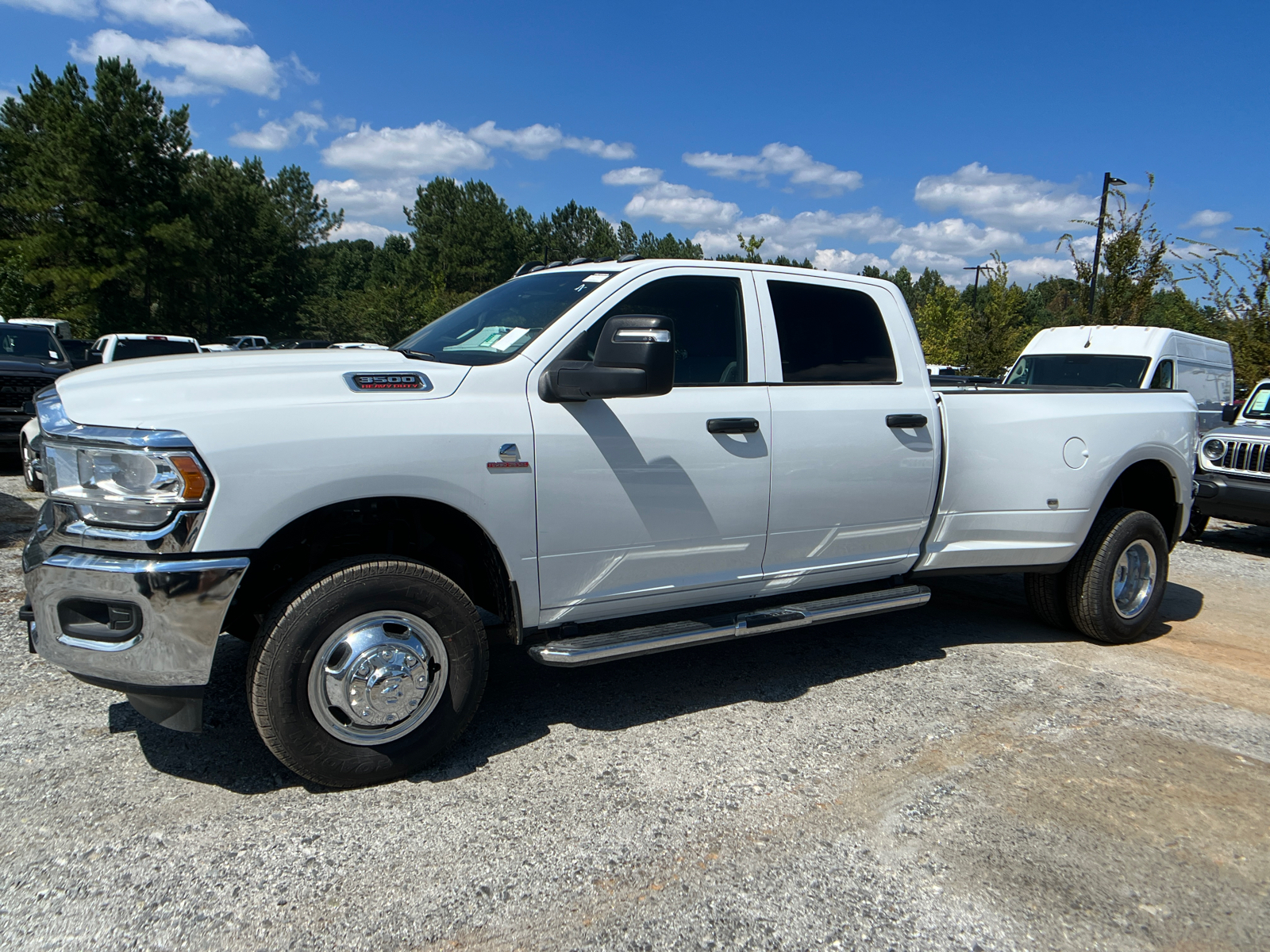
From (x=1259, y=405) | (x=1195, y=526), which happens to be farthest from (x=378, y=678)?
(x=1259, y=405)

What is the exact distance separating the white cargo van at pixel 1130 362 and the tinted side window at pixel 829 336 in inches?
309

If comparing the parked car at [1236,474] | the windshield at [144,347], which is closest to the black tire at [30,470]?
the windshield at [144,347]

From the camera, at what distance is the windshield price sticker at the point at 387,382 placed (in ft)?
10.5

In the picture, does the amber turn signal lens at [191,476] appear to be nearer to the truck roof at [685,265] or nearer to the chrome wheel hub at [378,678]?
the chrome wheel hub at [378,678]

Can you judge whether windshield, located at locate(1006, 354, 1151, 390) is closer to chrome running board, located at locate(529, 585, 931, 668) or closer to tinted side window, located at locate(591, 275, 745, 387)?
chrome running board, located at locate(529, 585, 931, 668)

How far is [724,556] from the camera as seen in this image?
3961 mm

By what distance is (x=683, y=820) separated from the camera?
314 cm

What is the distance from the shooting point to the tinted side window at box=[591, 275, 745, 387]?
3906 millimetres

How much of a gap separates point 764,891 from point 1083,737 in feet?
6.61

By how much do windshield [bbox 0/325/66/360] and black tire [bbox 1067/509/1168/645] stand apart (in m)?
12.4

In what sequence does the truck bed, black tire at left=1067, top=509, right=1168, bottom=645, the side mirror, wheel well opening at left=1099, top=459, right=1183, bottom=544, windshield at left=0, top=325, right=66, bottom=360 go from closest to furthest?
the side mirror
the truck bed
black tire at left=1067, top=509, right=1168, bottom=645
wheel well opening at left=1099, top=459, right=1183, bottom=544
windshield at left=0, top=325, right=66, bottom=360

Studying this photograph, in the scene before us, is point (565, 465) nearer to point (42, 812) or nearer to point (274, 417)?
point (274, 417)

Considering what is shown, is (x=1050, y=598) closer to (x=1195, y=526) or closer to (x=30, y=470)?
(x=1195, y=526)

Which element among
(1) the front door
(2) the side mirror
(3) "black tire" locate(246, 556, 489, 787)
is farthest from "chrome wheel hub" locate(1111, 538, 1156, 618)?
(3) "black tire" locate(246, 556, 489, 787)
